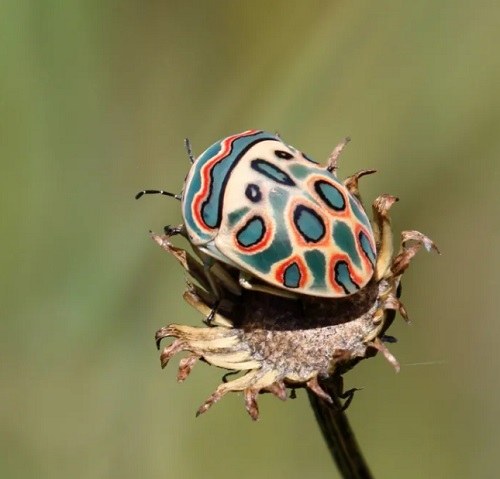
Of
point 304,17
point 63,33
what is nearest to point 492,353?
point 304,17

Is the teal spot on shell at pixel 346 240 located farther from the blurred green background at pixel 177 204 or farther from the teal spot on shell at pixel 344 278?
the blurred green background at pixel 177 204

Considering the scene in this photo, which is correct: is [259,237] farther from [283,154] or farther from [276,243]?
[283,154]

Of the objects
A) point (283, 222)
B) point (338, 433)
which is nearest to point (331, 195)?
point (283, 222)

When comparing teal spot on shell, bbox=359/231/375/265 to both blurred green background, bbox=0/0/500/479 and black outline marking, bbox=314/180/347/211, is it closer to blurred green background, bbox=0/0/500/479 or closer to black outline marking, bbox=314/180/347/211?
black outline marking, bbox=314/180/347/211

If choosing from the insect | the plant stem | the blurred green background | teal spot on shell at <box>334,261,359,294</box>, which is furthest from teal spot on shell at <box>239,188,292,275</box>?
the blurred green background

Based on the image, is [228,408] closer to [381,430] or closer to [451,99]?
[381,430]
